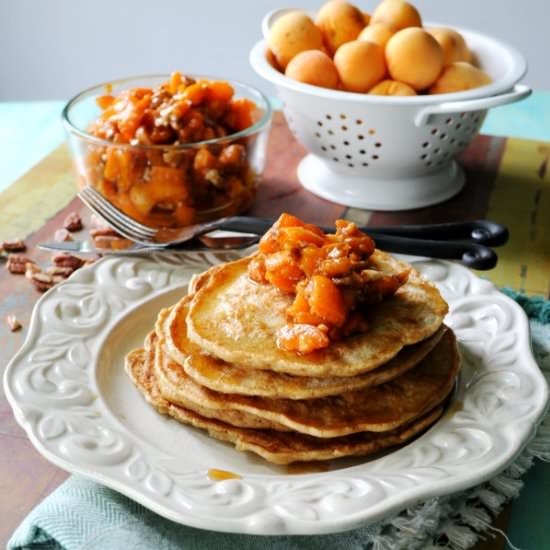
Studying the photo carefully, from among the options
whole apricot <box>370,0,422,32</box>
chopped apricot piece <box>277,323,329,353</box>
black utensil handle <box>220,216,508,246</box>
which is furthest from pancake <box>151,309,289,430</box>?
whole apricot <box>370,0,422,32</box>

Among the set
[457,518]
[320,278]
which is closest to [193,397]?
[320,278]

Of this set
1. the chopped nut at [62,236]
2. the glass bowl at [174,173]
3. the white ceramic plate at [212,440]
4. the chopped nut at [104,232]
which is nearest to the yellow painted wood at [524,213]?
the white ceramic plate at [212,440]

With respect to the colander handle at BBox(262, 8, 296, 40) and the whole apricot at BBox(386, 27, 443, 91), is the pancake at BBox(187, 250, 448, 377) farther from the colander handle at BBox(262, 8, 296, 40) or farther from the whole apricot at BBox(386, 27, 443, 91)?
the colander handle at BBox(262, 8, 296, 40)

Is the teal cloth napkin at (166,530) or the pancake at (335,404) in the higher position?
the pancake at (335,404)

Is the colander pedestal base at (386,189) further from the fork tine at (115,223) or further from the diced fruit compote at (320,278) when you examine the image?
the diced fruit compote at (320,278)

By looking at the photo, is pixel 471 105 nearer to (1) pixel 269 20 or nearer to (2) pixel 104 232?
(1) pixel 269 20

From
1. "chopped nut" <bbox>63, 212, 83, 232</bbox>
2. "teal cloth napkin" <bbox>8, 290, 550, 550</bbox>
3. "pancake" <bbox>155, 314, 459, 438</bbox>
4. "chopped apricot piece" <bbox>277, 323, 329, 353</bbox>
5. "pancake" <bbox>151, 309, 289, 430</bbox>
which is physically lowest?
"chopped nut" <bbox>63, 212, 83, 232</bbox>
